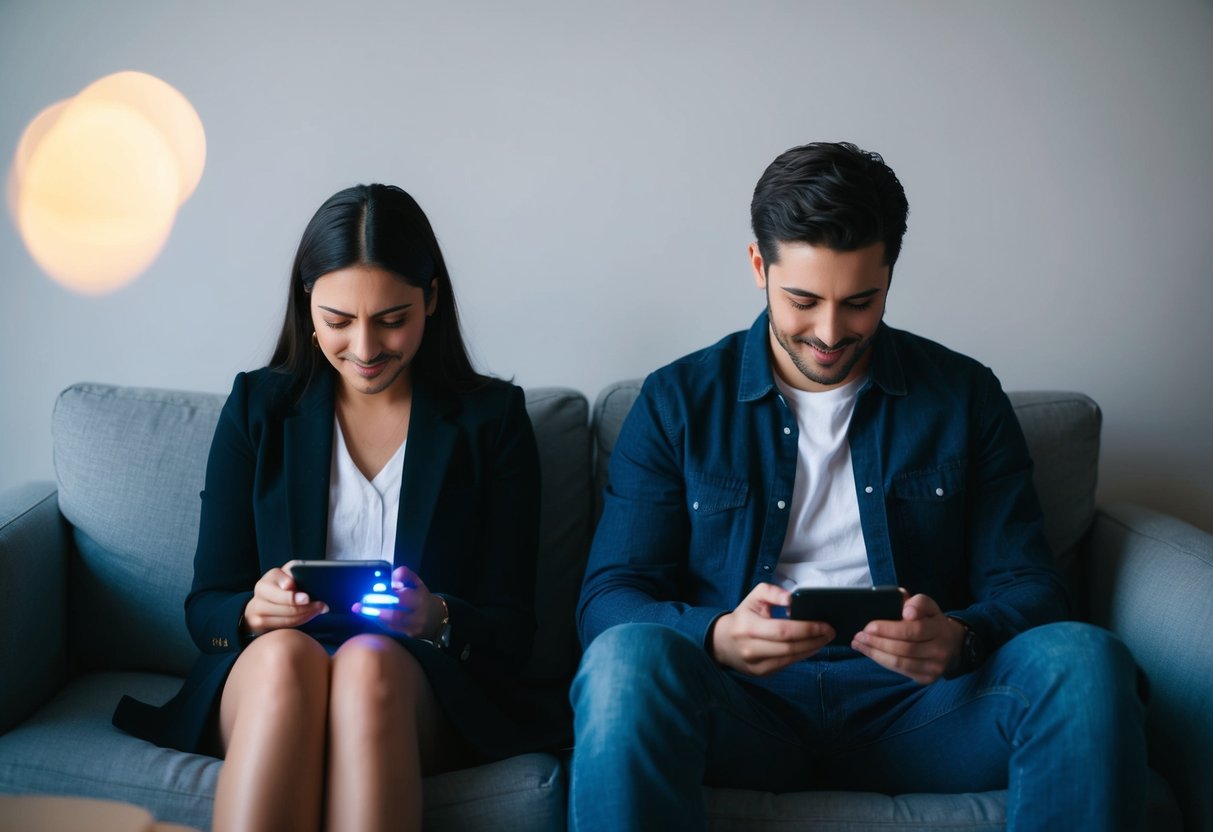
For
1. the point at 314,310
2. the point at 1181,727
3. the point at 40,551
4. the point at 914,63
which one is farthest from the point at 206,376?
the point at 1181,727

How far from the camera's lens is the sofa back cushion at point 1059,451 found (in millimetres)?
2086

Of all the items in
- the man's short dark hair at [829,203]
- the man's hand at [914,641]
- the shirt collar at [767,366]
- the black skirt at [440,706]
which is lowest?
the black skirt at [440,706]

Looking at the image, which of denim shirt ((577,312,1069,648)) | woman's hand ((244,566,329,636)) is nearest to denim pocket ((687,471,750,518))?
denim shirt ((577,312,1069,648))

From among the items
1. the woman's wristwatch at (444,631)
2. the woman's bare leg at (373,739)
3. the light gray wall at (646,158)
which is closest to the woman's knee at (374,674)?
the woman's bare leg at (373,739)

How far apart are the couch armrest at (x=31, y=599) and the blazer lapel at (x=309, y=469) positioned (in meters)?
0.49

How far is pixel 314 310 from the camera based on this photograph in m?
1.77

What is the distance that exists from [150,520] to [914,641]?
1360 mm

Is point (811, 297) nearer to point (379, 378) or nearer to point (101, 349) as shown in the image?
point (379, 378)

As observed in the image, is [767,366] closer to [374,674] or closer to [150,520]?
[374,674]

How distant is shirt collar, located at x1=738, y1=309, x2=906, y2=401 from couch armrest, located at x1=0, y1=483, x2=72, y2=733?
1.25 meters

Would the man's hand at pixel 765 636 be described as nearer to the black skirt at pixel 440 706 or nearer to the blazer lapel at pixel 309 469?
the black skirt at pixel 440 706

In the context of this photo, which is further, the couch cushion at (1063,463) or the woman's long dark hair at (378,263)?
the couch cushion at (1063,463)

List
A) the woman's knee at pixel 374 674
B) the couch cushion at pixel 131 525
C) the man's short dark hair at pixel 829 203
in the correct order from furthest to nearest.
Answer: the couch cushion at pixel 131 525 < the man's short dark hair at pixel 829 203 < the woman's knee at pixel 374 674

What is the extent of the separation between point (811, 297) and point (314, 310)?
2.55 feet
